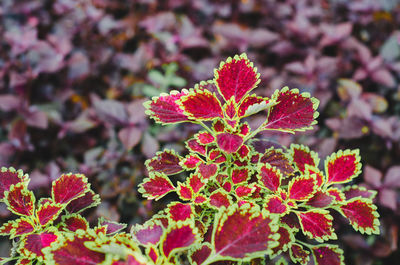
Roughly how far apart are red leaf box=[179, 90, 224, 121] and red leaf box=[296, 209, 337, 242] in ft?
0.72

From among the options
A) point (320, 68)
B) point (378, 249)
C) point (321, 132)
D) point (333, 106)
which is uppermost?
point (320, 68)

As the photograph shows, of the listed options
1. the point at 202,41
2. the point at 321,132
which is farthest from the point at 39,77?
the point at 321,132

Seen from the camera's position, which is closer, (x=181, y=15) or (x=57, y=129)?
(x=57, y=129)

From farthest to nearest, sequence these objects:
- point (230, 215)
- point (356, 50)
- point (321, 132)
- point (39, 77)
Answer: point (356, 50), point (39, 77), point (321, 132), point (230, 215)

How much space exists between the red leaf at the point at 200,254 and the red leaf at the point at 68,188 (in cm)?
20

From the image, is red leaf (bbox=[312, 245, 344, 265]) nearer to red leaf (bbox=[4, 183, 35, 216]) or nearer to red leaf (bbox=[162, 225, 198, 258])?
red leaf (bbox=[162, 225, 198, 258])

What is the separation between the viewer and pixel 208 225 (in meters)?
0.62

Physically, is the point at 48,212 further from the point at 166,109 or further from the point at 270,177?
the point at 270,177

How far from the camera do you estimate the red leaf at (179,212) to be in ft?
1.90

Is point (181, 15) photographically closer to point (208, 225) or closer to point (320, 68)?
point (320, 68)

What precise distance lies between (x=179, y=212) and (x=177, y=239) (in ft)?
0.31

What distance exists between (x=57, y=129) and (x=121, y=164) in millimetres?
399

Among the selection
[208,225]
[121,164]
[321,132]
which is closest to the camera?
[208,225]

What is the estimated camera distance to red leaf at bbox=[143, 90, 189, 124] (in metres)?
0.60
